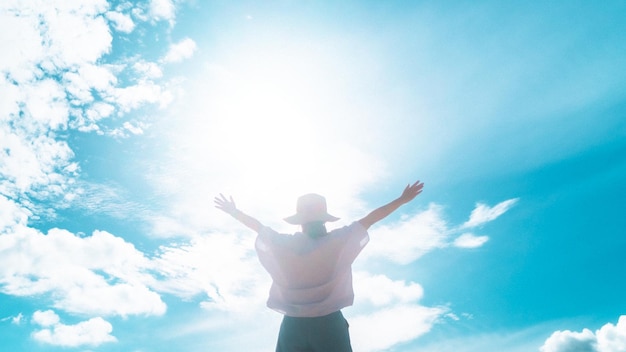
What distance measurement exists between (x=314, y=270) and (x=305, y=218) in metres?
0.79

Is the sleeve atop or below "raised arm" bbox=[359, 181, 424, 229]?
below

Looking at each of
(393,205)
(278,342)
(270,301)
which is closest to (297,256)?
(270,301)

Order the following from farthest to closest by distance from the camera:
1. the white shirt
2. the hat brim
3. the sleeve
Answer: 1. the hat brim
2. the sleeve
3. the white shirt

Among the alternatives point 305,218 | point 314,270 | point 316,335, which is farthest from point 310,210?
point 316,335

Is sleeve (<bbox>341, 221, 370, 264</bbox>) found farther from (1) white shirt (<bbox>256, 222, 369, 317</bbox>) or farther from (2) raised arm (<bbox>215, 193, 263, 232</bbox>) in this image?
(2) raised arm (<bbox>215, 193, 263, 232</bbox>)

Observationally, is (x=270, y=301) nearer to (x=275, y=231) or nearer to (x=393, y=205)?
(x=275, y=231)

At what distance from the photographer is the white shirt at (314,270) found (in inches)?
204

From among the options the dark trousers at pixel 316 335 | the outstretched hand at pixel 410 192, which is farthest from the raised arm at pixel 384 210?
the dark trousers at pixel 316 335

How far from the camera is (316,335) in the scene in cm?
505

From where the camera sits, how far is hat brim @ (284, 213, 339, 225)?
5.63 m

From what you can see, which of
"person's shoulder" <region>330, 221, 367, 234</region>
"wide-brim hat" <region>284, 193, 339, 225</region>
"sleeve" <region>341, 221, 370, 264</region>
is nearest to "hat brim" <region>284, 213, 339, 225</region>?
"wide-brim hat" <region>284, 193, 339, 225</region>

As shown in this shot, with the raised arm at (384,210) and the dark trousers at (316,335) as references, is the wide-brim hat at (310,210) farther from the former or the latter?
the dark trousers at (316,335)

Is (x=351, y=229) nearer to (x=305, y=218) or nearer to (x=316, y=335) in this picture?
(x=305, y=218)

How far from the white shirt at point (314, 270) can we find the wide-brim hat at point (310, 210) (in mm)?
261
